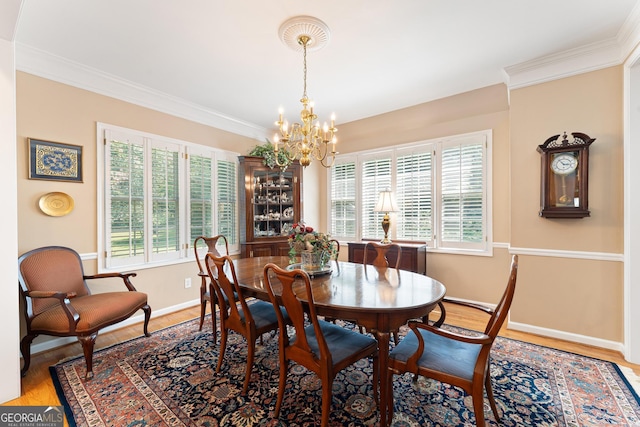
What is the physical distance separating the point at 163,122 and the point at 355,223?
127 inches

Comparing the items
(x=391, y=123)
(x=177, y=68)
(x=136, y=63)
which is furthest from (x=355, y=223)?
(x=136, y=63)

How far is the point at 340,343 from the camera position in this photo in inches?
73.1

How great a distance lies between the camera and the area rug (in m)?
1.77

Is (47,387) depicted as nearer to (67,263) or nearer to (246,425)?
(67,263)

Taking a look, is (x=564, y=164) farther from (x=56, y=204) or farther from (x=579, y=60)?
(x=56, y=204)

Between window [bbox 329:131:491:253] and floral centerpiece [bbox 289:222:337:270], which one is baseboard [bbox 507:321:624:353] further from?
floral centerpiece [bbox 289:222:337:270]

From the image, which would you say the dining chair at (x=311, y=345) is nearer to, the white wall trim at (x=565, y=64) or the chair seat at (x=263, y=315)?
the chair seat at (x=263, y=315)

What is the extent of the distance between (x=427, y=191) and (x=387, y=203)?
0.60m

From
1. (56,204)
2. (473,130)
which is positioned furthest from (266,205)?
(473,130)

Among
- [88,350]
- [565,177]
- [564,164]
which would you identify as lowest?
[88,350]

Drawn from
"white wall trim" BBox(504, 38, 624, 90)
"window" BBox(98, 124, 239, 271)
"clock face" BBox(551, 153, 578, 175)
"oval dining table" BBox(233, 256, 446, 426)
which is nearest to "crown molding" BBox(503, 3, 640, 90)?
"white wall trim" BBox(504, 38, 624, 90)

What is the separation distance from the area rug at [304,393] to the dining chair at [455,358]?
30 centimetres

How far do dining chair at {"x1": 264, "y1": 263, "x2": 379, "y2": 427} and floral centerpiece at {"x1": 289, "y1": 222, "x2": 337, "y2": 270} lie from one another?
464mm

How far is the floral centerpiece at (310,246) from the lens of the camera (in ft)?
7.79
